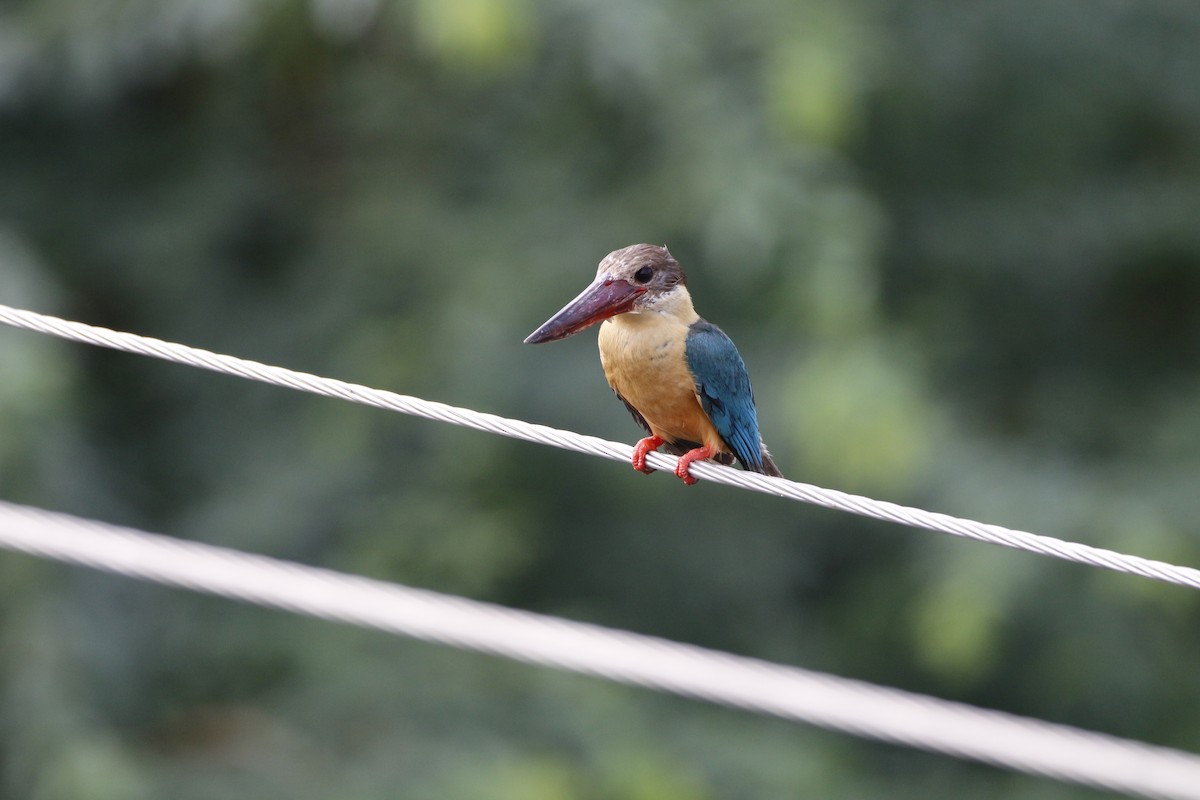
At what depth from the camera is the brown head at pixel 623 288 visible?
340 cm

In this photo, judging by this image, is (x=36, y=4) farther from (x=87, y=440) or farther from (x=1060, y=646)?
(x=1060, y=646)

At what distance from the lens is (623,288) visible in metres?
3.49

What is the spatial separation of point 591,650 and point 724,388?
845 mm

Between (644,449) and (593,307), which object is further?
(644,449)

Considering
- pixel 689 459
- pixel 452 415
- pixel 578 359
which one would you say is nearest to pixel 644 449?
pixel 689 459

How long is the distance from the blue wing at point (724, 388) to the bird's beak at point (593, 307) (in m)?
0.18

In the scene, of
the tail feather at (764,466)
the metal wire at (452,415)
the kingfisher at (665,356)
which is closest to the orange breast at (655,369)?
the kingfisher at (665,356)

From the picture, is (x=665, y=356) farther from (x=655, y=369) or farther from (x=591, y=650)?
(x=591, y=650)

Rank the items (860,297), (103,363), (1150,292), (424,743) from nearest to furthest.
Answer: (860,297)
(424,743)
(103,363)
(1150,292)

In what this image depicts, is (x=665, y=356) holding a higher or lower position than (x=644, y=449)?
higher

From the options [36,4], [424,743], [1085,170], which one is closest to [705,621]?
[424,743]

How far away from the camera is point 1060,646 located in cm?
684

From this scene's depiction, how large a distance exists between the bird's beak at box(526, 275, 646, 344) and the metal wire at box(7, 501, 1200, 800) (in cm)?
88

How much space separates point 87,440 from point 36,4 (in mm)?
1753
